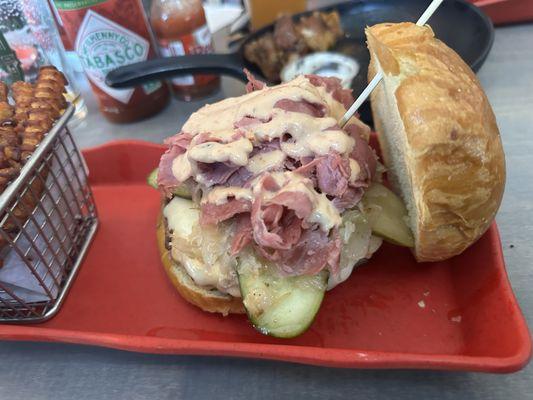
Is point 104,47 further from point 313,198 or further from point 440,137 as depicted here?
point 440,137

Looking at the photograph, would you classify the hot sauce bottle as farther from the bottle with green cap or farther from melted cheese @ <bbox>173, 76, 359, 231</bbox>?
melted cheese @ <bbox>173, 76, 359, 231</bbox>

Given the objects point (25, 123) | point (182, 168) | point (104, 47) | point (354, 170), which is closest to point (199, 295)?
point (182, 168)

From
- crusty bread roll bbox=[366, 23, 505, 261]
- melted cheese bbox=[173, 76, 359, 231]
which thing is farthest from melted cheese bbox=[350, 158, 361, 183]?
crusty bread roll bbox=[366, 23, 505, 261]

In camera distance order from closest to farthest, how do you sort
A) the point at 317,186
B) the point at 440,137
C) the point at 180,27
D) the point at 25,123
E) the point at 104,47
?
the point at 440,137
the point at 317,186
the point at 25,123
the point at 104,47
the point at 180,27

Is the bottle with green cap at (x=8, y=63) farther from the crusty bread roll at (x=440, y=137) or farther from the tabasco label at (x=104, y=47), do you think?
the crusty bread roll at (x=440, y=137)

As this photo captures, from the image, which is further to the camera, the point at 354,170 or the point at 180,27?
the point at 180,27

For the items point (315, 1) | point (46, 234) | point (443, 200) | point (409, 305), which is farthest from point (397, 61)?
point (315, 1)

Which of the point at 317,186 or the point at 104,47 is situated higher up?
the point at 104,47

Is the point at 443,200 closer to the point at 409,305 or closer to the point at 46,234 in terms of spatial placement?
the point at 409,305
